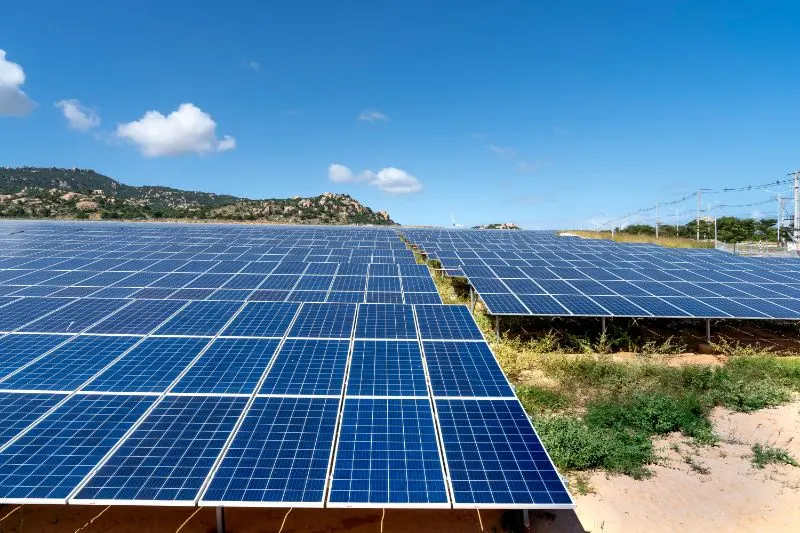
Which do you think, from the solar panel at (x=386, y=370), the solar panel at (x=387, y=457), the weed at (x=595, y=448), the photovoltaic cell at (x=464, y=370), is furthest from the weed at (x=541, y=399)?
the solar panel at (x=387, y=457)

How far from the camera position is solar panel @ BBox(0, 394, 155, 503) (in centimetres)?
505

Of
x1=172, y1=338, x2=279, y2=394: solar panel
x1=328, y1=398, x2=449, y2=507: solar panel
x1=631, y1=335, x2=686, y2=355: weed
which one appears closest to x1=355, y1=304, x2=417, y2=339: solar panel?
x1=172, y1=338, x2=279, y2=394: solar panel

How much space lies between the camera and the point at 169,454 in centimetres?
562

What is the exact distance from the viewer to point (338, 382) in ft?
24.6

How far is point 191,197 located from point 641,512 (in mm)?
145609

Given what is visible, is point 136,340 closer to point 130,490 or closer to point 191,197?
point 130,490

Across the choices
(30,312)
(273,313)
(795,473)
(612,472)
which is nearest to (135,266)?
(30,312)

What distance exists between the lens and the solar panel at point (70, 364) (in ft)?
23.5

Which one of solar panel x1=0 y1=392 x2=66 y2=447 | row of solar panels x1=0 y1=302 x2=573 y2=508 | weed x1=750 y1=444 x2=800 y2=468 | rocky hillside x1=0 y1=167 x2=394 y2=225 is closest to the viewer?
row of solar panels x1=0 y1=302 x2=573 y2=508

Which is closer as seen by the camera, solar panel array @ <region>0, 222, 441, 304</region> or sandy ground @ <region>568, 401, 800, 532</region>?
sandy ground @ <region>568, 401, 800, 532</region>

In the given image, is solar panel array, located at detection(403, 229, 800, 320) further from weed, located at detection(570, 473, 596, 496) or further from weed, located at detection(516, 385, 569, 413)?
weed, located at detection(570, 473, 596, 496)

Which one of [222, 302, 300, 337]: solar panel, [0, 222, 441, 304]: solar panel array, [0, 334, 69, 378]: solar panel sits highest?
[0, 222, 441, 304]: solar panel array

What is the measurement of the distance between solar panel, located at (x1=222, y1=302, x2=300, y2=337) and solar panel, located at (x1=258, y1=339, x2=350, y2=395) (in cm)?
85

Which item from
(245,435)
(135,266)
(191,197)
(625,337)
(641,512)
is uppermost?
(191,197)
